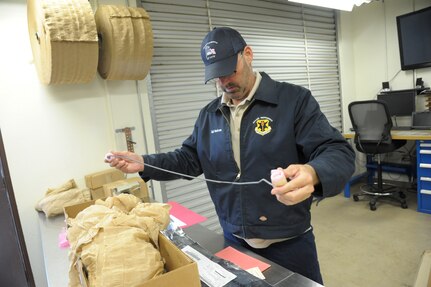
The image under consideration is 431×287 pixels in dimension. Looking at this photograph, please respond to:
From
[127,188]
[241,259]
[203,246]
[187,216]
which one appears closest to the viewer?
[241,259]

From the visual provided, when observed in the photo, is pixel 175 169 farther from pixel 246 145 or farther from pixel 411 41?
pixel 411 41

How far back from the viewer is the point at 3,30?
203 centimetres

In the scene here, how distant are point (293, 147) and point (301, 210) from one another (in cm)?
29

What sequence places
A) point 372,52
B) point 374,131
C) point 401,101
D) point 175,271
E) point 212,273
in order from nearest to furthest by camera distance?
point 175,271 → point 212,273 → point 374,131 → point 401,101 → point 372,52

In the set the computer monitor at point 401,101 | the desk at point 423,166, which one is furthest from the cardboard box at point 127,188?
the computer monitor at point 401,101

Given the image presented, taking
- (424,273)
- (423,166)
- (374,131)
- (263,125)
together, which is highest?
(263,125)

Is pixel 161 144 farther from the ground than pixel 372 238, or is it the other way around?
pixel 161 144

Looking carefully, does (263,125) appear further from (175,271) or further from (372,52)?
(372,52)

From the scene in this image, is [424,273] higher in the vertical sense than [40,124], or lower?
lower

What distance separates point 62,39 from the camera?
181cm

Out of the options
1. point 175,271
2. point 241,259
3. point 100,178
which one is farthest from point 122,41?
point 175,271

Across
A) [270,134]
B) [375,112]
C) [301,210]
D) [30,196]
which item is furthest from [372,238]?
[30,196]

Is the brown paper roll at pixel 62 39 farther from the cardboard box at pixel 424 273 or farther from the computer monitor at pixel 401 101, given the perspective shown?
the computer monitor at pixel 401 101

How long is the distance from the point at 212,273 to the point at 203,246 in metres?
0.33
